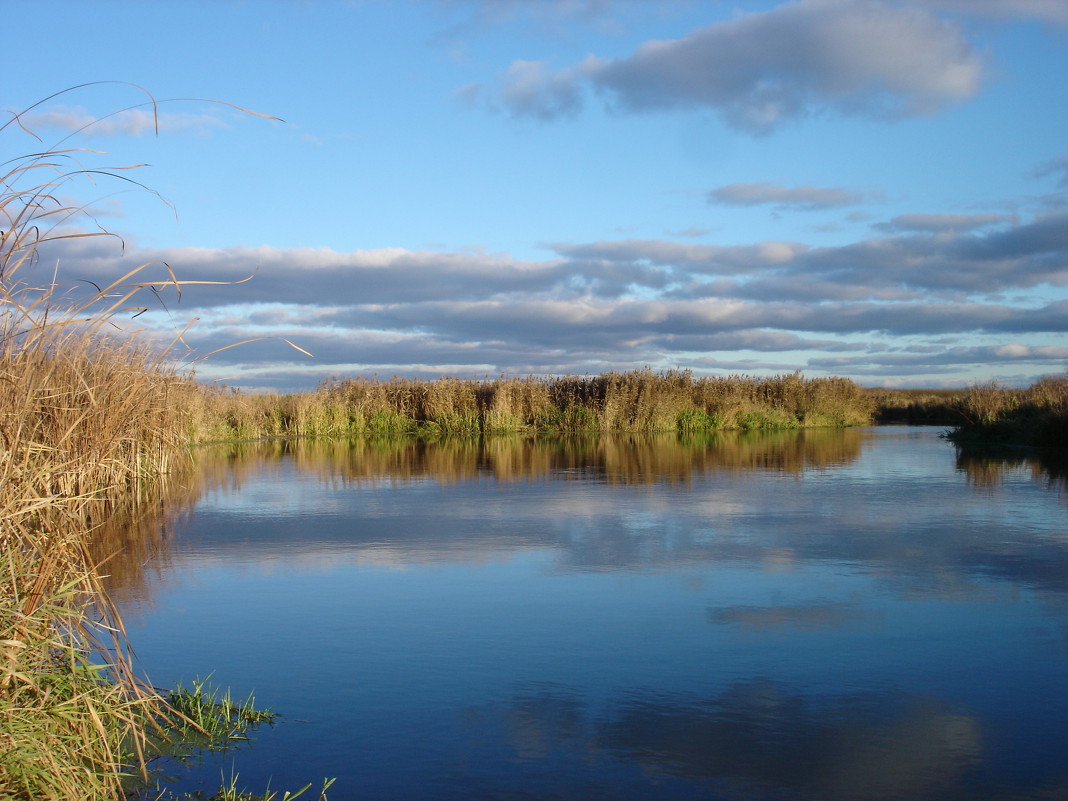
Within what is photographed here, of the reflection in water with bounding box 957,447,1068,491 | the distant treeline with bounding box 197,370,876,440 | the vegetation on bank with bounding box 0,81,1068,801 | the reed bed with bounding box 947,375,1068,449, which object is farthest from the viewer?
the distant treeline with bounding box 197,370,876,440

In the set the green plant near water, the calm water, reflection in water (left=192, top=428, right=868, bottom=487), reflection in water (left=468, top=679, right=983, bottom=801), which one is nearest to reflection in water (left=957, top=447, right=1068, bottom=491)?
reflection in water (left=192, top=428, right=868, bottom=487)

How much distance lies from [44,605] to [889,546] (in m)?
5.56

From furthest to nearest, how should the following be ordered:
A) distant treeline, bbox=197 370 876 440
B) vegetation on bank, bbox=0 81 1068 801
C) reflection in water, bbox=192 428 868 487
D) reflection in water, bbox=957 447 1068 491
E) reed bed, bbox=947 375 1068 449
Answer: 1. distant treeline, bbox=197 370 876 440
2. reed bed, bbox=947 375 1068 449
3. reflection in water, bbox=192 428 868 487
4. reflection in water, bbox=957 447 1068 491
5. vegetation on bank, bbox=0 81 1068 801

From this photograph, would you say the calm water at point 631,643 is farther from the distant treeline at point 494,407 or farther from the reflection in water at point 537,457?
the distant treeline at point 494,407

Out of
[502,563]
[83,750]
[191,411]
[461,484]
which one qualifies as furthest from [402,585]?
[191,411]

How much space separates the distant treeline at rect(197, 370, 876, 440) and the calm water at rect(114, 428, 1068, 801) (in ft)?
52.7

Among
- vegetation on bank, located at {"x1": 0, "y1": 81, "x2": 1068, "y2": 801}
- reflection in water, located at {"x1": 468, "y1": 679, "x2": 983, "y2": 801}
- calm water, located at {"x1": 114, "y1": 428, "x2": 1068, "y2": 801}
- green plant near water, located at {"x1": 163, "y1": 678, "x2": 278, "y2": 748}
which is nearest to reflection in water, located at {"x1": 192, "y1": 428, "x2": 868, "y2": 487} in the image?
vegetation on bank, located at {"x1": 0, "y1": 81, "x2": 1068, "y2": 801}

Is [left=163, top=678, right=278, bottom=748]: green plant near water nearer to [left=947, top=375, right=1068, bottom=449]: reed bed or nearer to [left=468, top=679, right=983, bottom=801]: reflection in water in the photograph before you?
[left=468, top=679, right=983, bottom=801]: reflection in water

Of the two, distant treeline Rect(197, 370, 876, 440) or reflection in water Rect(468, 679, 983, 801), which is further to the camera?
distant treeline Rect(197, 370, 876, 440)

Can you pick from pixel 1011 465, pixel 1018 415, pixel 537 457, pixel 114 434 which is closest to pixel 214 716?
pixel 114 434

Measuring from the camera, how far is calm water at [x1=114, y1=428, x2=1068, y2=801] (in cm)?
281

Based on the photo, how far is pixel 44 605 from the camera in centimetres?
270

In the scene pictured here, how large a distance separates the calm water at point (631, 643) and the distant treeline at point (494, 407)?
16076mm

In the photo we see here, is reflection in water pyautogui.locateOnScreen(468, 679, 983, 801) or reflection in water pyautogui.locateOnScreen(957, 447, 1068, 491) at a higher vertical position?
reflection in water pyautogui.locateOnScreen(957, 447, 1068, 491)
